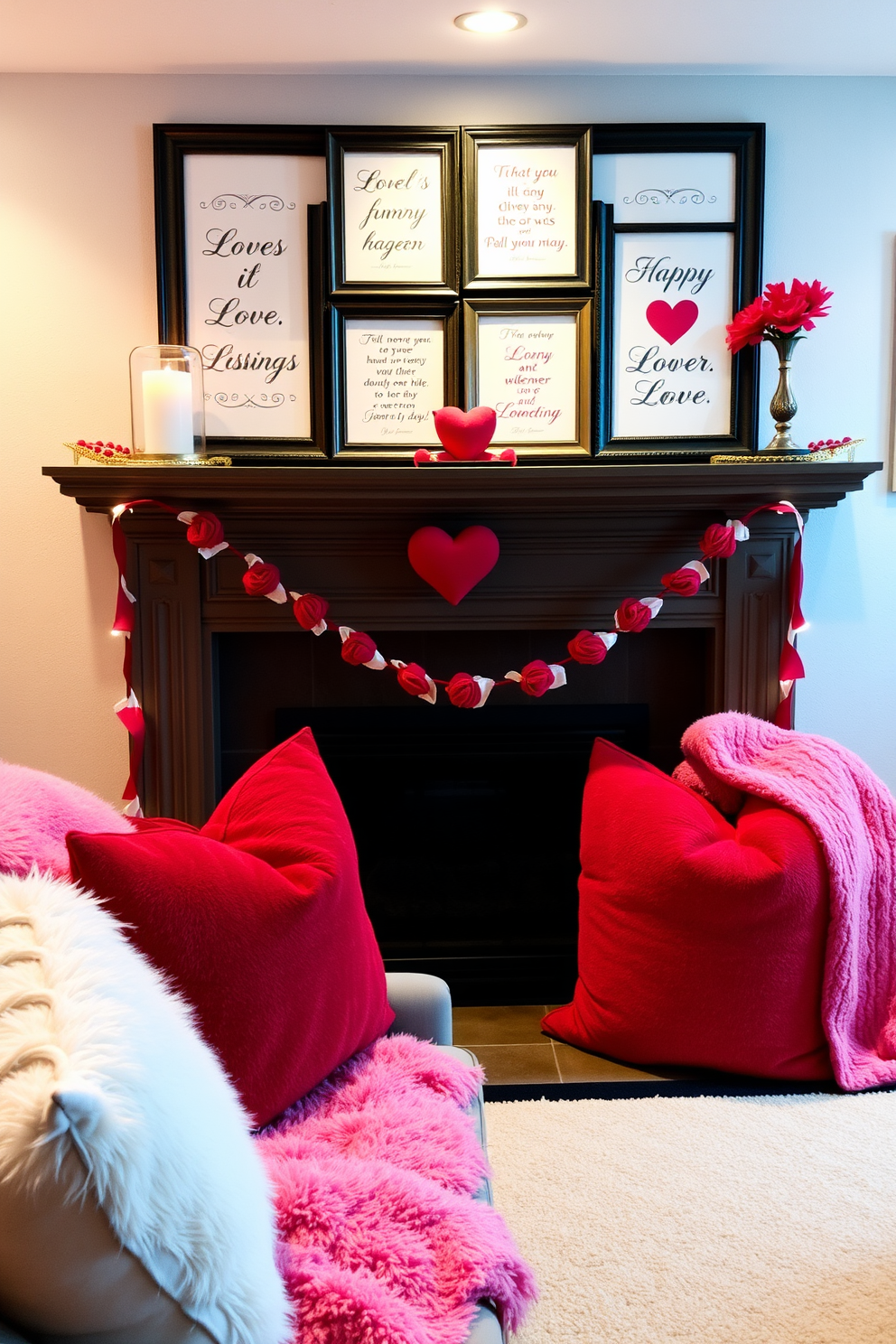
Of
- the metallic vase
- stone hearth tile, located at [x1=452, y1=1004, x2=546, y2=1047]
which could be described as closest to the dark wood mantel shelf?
the metallic vase

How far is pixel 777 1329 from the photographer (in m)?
1.41

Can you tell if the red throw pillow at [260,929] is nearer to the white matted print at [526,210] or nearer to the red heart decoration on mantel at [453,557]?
the red heart decoration on mantel at [453,557]

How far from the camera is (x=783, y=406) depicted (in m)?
2.29

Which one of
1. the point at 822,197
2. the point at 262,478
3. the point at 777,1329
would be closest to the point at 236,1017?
the point at 777,1329

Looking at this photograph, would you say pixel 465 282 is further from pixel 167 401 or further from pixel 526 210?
pixel 167 401

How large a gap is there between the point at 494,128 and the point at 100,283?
38.8 inches

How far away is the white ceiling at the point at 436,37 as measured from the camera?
204 cm

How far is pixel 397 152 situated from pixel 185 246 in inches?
21.1

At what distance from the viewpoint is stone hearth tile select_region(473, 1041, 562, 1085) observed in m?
2.10

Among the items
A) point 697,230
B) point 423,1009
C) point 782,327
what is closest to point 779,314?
point 782,327

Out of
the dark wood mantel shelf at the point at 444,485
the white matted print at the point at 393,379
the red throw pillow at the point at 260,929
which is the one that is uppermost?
the white matted print at the point at 393,379

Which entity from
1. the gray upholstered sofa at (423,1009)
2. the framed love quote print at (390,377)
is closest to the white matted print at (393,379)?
the framed love quote print at (390,377)

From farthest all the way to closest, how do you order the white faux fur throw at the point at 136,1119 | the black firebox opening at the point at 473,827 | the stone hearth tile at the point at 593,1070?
the black firebox opening at the point at 473,827 < the stone hearth tile at the point at 593,1070 < the white faux fur throw at the point at 136,1119

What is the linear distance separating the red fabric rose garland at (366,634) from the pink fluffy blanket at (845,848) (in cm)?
27
